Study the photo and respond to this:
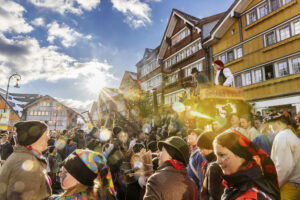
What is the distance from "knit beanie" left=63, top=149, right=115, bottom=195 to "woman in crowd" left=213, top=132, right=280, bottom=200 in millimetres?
1310

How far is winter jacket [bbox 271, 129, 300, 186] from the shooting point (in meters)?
3.06

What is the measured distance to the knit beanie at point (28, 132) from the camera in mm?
2521

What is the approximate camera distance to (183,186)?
225 cm

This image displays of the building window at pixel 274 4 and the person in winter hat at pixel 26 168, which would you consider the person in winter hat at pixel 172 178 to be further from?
the building window at pixel 274 4

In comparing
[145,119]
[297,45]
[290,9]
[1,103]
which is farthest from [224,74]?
[1,103]

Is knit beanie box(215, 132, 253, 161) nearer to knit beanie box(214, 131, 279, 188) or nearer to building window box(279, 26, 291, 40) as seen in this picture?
knit beanie box(214, 131, 279, 188)

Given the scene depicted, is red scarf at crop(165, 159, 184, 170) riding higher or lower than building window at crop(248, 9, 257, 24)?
lower

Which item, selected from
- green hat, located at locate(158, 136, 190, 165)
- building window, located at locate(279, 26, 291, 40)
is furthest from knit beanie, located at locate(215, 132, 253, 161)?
building window, located at locate(279, 26, 291, 40)

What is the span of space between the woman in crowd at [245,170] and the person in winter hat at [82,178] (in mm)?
1306

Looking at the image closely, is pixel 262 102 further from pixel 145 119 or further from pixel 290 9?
Answer: pixel 145 119

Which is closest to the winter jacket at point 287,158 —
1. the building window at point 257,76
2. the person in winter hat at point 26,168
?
the person in winter hat at point 26,168

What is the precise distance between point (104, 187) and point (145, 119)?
22.4 m

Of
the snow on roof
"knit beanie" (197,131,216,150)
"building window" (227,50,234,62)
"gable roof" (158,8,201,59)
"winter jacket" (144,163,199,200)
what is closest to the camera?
"winter jacket" (144,163,199,200)

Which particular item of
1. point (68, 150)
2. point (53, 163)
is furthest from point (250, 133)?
point (68, 150)
